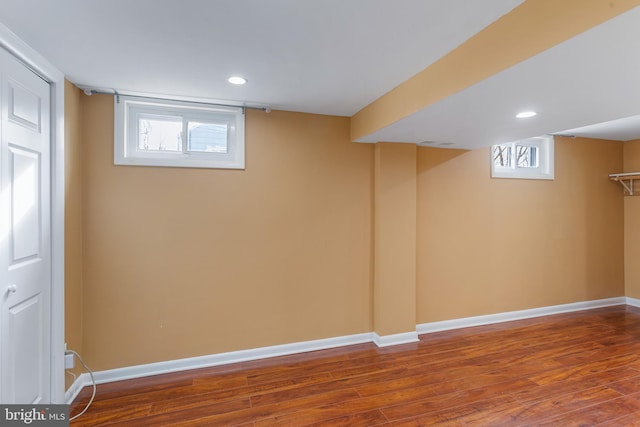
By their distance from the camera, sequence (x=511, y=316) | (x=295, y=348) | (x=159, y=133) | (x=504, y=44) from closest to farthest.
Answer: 1. (x=504, y=44)
2. (x=159, y=133)
3. (x=295, y=348)
4. (x=511, y=316)

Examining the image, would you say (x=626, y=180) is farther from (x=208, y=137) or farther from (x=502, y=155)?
(x=208, y=137)

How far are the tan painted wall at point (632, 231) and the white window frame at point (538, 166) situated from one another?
4.55ft

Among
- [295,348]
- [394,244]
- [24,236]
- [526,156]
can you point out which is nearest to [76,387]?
Result: [24,236]

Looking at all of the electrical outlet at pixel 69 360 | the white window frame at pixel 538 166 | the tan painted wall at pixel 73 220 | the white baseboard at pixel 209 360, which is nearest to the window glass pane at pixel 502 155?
the white window frame at pixel 538 166

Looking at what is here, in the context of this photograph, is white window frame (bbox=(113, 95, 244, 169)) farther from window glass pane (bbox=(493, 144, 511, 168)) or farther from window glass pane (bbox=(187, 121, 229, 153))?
window glass pane (bbox=(493, 144, 511, 168))

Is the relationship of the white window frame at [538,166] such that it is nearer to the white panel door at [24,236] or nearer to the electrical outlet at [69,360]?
the white panel door at [24,236]

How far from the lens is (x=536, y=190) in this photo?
399 centimetres

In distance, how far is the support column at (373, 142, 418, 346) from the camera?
319cm

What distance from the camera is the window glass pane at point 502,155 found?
384 cm

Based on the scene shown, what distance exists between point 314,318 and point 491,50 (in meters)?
2.60

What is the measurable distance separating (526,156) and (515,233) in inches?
43.0

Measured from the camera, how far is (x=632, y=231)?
4.42m

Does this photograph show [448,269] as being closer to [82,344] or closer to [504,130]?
[504,130]

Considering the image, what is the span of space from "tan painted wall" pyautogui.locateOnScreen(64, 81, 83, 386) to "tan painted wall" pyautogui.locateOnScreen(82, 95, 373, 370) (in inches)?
2.6
